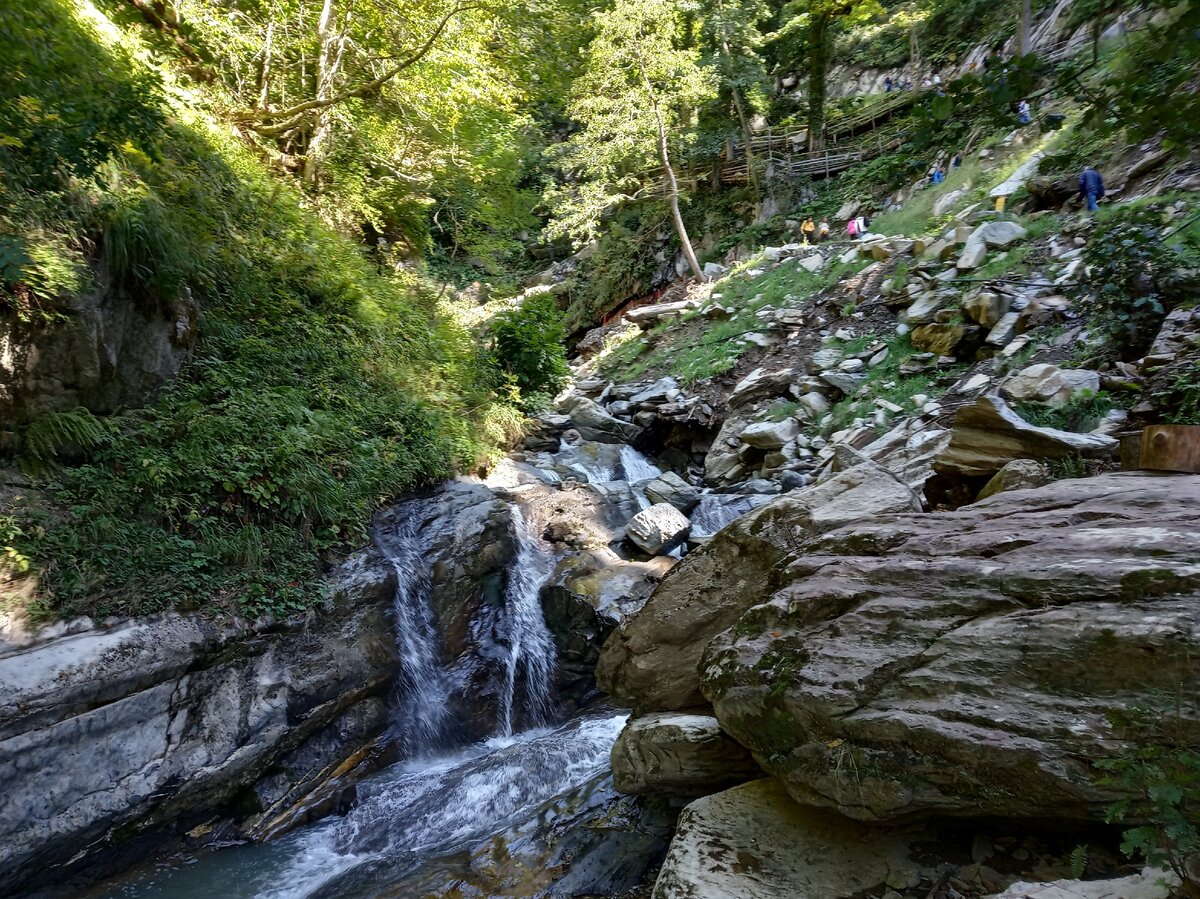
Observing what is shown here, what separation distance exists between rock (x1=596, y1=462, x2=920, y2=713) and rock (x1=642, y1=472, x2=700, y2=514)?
463 cm

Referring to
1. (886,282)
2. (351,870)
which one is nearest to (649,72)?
(886,282)

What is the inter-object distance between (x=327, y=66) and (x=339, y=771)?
35.3 ft

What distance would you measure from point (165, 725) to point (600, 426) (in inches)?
365

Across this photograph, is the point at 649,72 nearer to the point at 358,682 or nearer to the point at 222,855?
the point at 358,682

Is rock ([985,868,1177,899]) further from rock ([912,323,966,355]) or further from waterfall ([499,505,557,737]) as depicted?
rock ([912,323,966,355])

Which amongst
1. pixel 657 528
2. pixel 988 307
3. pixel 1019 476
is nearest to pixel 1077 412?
pixel 1019 476

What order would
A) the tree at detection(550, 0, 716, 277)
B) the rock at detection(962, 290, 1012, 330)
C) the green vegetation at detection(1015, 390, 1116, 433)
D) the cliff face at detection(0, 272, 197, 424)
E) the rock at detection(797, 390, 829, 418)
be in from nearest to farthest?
the cliff face at detection(0, 272, 197, 424) < the green vegetation at detection(1015, 390, 1116, 433) < the rock at detection(962, 290, 1012, 330) < the rock at detection(797, 390, 829, 418) < the tree at detection(550, 0, 716, 277)

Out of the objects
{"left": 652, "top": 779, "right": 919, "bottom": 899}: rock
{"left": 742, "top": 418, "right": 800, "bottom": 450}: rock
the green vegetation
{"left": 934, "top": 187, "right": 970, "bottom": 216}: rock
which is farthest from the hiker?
{"left": 652, "top": 779, "right": 919, "bottom": 899}: rock

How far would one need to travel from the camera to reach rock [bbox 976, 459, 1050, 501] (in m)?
4.12

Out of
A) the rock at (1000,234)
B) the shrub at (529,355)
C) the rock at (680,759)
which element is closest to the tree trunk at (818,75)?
the rock at (1000,234)

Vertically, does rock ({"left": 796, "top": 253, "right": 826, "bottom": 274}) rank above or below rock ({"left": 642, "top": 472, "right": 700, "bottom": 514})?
above

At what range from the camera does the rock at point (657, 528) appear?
8602mm

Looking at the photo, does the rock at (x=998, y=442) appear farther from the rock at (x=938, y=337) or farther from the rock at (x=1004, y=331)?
the rock at (x=938, y=337)

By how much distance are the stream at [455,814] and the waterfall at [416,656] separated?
0.05 ft
